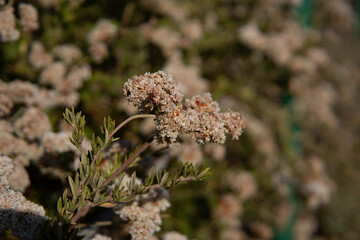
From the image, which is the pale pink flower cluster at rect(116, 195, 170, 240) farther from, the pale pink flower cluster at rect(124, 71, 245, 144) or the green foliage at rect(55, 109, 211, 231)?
the pale pink flower cluster at rect(124, 71, 245, 144)

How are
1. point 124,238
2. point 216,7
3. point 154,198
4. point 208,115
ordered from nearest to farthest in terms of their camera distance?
point 208,115
point 154,198
point 124,238
point 216,7

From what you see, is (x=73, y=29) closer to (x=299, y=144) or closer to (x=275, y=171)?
(x=275, y=171)

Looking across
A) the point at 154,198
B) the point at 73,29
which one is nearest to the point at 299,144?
the point at 73,29

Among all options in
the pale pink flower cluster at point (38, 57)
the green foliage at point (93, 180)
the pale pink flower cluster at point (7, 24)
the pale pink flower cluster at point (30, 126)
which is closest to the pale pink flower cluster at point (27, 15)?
the pale pink flower cluster at point (7, 24)

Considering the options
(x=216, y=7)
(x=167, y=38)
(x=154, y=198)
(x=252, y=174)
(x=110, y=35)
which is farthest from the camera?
(x=216, y=7)

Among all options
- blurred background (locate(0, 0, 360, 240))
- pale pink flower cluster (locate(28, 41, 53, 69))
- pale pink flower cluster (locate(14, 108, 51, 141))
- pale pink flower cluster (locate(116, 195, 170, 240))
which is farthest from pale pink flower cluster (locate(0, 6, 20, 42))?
pale pink flower cluster (locate(116, 195, 170, 240))

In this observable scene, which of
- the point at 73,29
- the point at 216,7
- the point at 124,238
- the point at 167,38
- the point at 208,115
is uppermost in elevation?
the point at 216,7
